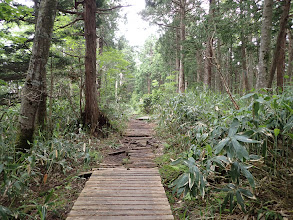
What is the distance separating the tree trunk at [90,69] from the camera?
6.37 m

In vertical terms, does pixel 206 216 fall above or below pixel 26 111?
below

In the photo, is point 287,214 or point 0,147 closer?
point 287,214

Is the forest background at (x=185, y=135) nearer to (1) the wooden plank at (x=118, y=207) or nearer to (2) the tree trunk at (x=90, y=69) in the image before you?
(2) the tree trunk at (x=90, y=69)

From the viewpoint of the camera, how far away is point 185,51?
1109cm

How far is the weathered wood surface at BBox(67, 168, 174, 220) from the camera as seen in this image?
2387mm

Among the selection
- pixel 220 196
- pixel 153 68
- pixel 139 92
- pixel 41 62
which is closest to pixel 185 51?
pixel 41 62

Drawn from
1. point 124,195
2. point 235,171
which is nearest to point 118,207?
point 124,195

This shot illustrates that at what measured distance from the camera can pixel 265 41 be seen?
5449 millimetres

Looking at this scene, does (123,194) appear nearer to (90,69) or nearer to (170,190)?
(170,190)

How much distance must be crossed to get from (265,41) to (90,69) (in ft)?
18.1

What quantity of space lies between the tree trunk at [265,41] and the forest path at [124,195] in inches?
162

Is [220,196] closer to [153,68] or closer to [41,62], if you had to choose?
[41,62]

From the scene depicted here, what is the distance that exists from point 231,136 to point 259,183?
92 cm

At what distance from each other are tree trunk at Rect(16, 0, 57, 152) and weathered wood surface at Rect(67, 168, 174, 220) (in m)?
1.48
